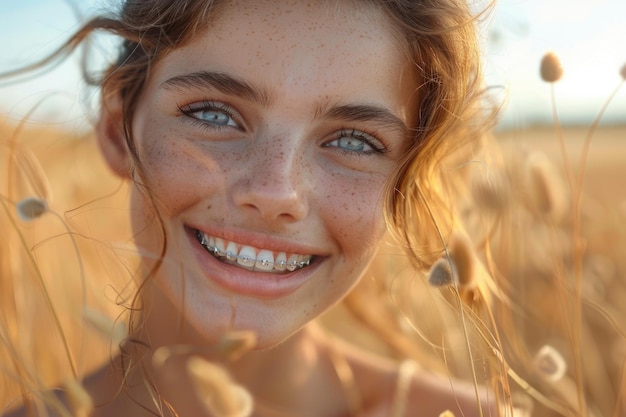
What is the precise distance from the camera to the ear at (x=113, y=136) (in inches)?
69.0

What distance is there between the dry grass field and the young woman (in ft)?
0.59

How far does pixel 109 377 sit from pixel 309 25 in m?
1.10

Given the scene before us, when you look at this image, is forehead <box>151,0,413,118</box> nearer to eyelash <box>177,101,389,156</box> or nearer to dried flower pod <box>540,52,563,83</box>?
eyelash <box>177,101,389,156</box>

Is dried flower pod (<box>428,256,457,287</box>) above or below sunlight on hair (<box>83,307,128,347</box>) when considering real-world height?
above

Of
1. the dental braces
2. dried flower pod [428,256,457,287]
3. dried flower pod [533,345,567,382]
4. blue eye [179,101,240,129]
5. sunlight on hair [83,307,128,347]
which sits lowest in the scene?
sunlight on hair [83,307,128,347]

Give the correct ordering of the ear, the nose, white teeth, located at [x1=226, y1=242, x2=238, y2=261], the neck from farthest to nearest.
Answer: the neck < the ear < white teeth, located at [x1=226, y1=242, x2=238, y2=261] < the nose

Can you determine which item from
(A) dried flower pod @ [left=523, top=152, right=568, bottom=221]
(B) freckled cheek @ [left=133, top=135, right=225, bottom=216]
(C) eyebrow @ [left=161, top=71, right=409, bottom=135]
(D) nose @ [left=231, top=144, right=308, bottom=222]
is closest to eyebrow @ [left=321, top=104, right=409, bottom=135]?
(C) eyebrow @ [left=161, top=71, right=409, bottom=135]

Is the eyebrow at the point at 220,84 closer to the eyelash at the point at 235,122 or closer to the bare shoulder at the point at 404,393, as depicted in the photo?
the eyelash at the point at 235,122

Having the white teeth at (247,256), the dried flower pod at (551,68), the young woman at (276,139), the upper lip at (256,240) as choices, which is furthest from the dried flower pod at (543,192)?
the white teeth at (247,256)

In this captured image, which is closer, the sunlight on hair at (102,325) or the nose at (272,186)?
the sunlight on hair at (102,325)

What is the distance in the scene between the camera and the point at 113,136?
1805mm

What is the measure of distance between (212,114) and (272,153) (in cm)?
21

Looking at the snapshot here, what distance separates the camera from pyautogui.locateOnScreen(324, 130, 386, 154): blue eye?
1569mm

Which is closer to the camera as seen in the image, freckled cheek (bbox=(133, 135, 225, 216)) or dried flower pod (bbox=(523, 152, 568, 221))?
freckled cheek (bbox=(133, 135, 225, 216))
